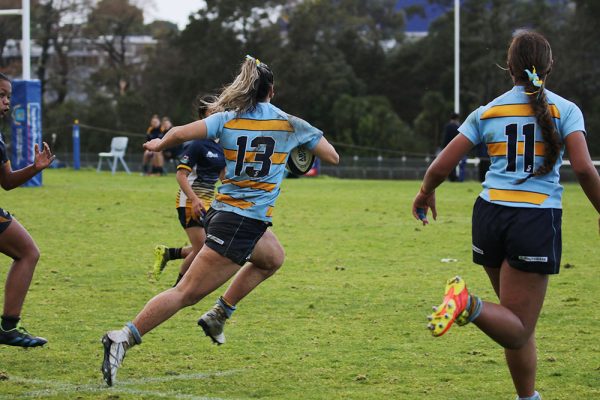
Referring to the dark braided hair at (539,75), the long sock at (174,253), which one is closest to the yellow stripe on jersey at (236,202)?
the dark braided hair at (539,75)

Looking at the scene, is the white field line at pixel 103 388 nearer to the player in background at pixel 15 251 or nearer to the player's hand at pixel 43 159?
the player in background at pixel 15 251

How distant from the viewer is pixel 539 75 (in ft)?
18.9

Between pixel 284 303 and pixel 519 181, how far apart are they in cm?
495

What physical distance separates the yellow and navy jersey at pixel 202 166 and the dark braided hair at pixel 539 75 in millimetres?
5068

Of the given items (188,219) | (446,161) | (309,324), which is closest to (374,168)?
(188,219)

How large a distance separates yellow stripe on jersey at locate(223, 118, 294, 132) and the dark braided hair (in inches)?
65.8

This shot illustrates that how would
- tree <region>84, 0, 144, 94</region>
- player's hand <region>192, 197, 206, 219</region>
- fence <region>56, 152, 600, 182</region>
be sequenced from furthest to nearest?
1. tree <region>84, 0, 144, 94</region>
2. fence <region>56, 152, 600, 182</region>
3. player's hand <region>192, 197, 206, 219</region>

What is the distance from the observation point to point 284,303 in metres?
10.4

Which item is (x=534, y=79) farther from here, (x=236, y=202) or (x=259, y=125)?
(x=236, y=202)

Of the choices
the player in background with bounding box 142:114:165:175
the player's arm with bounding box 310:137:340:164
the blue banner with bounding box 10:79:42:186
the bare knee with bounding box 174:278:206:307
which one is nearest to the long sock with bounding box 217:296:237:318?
the bare knee with bounding box 174:278:206:307

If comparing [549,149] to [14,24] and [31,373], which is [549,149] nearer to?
[31,373]

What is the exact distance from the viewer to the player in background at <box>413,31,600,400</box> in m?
5.65

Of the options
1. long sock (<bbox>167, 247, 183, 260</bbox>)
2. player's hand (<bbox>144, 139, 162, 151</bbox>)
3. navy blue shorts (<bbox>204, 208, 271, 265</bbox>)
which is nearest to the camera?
player's hand (<bbox>144, 139, 162, 151</bbox>)

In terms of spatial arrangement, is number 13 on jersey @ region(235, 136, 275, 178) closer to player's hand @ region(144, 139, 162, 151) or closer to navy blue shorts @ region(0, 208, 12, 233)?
→ player's hand @ region(144, 139, 162, 151)
